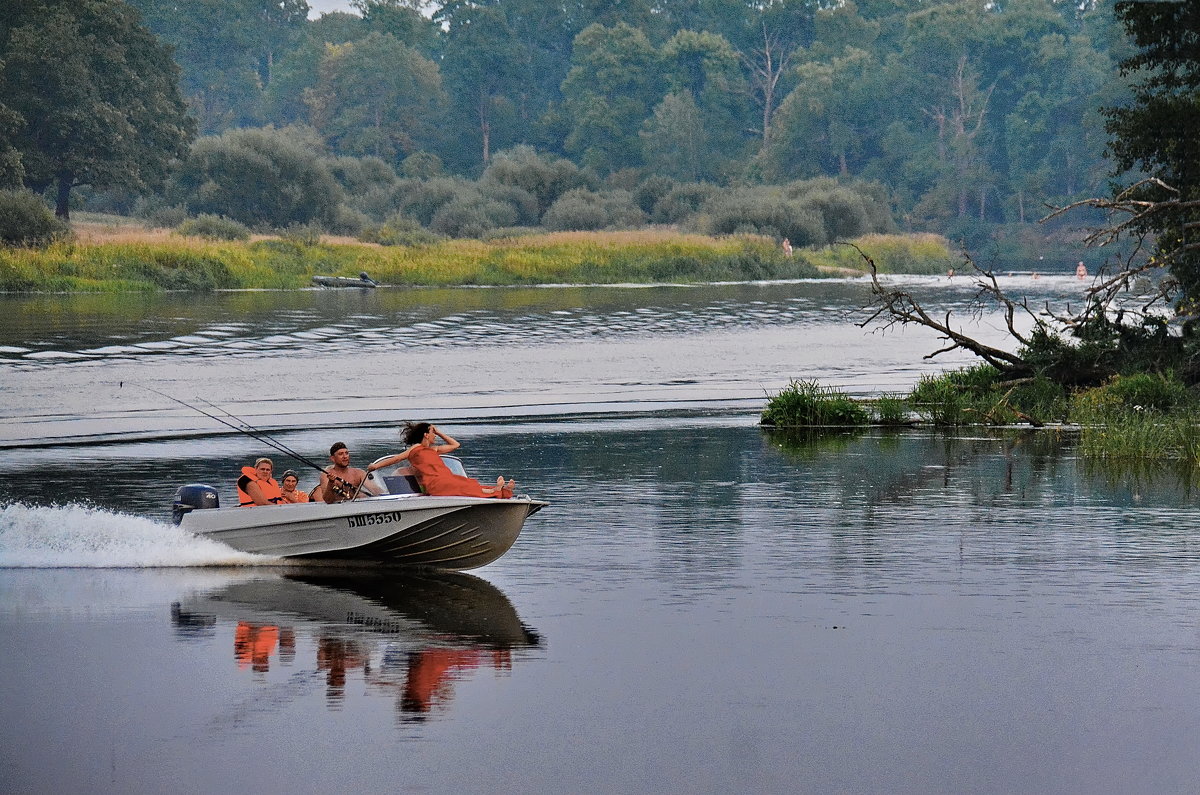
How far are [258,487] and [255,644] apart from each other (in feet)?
11.3

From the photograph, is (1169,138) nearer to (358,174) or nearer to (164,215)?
(164,215)

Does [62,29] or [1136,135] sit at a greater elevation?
[62,29]

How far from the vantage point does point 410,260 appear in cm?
8769

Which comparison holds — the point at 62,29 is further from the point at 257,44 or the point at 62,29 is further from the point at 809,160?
the point at 257,44

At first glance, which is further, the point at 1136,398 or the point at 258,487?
the point at 1136,398

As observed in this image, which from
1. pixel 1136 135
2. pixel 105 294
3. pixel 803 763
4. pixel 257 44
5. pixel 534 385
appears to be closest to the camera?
pixel 803 763

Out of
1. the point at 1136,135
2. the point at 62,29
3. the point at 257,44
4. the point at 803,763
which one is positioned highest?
the point at 257,44

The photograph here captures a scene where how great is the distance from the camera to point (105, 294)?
72125 millimetres

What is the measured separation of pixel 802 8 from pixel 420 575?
134263 mm

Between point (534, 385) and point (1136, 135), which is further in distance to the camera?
point (534, 385)

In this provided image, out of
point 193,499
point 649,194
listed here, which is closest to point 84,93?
point 649,194

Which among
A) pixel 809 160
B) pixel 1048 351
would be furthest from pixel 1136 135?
pixel 809 160

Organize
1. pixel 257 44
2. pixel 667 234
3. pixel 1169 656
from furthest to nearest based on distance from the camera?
pixel 257 44 → pixel 667 234 → pixel 1169 656

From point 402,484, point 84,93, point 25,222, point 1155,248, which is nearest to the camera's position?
point 402,484
